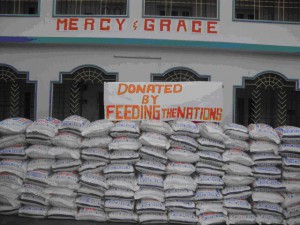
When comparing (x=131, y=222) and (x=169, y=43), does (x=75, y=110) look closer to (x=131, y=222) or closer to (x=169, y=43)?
(x=169, y=43)

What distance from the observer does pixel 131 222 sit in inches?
146

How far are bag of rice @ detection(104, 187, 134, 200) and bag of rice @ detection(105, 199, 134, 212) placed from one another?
56mm

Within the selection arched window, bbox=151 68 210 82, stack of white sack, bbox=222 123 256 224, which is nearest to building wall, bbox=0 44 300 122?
arched window, bbox=151 68 210 82

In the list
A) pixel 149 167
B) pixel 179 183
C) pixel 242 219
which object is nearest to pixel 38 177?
pixel 149 167

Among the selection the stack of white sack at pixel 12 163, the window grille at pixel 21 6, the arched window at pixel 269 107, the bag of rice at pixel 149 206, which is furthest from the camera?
the window grille at pixel 21 6

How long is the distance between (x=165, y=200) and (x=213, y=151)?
3.04 ft

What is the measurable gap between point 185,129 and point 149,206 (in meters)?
1.11

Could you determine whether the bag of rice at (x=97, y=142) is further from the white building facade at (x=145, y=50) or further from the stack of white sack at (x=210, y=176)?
the white building facade at (x=145, y=50)

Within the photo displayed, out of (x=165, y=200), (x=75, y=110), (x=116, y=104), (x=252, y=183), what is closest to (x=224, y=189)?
(x=252, y=183)

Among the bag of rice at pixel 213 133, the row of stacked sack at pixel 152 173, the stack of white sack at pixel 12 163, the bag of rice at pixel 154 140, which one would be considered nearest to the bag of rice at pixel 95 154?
the row of stacked sack at pixel 152 173

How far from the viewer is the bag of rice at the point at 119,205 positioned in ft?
12.1

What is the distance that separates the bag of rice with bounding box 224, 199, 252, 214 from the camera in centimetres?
373

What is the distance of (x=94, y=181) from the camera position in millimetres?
3758

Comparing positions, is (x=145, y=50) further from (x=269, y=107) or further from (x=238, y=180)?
(x=269, y=107)
